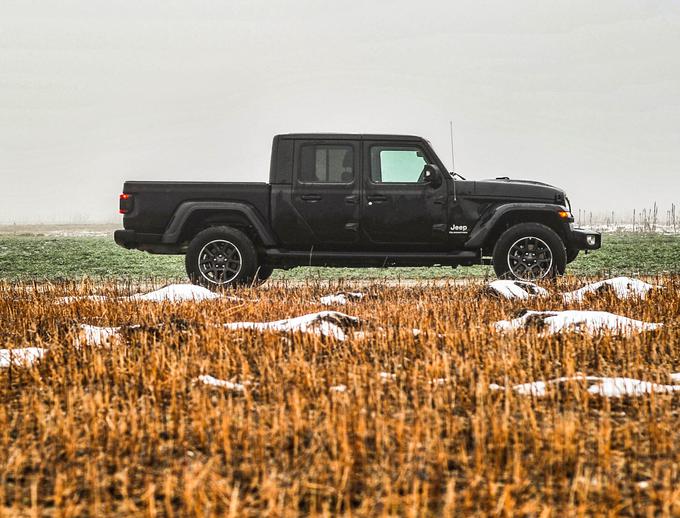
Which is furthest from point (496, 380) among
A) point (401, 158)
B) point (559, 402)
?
point (401, 158)

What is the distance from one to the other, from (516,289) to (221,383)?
211 inches

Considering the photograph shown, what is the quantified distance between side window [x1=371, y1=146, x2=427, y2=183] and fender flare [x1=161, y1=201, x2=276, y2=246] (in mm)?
1691

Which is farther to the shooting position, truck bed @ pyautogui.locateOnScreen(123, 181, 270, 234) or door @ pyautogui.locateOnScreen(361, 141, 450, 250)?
truck bed @ pyautogui.locateOnScreen(123, 181, 270, 234)

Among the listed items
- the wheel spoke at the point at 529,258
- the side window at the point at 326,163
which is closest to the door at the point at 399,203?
the side window at the point at 326,163

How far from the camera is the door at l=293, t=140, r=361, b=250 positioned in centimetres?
1067

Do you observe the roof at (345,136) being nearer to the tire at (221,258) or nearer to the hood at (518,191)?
the hood at (518,191)

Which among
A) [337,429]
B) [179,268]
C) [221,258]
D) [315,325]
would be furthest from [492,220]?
[179,268]

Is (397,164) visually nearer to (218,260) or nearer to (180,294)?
(218,260)

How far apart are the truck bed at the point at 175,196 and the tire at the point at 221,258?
48 cm

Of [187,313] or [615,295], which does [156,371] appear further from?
[615,295]

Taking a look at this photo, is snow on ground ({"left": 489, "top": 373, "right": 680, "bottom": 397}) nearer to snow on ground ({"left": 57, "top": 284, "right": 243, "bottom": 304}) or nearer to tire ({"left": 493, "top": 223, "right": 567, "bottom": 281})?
snow on ground ({"left": 57, "top": 284, "right": 243, "bottom": 304})

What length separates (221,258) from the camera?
11.0 meters

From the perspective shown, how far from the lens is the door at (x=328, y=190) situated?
420 inches

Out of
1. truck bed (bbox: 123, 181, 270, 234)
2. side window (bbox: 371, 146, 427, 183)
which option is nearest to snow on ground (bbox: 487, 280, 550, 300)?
side window (bbox: 371, 146, 427, 183)
